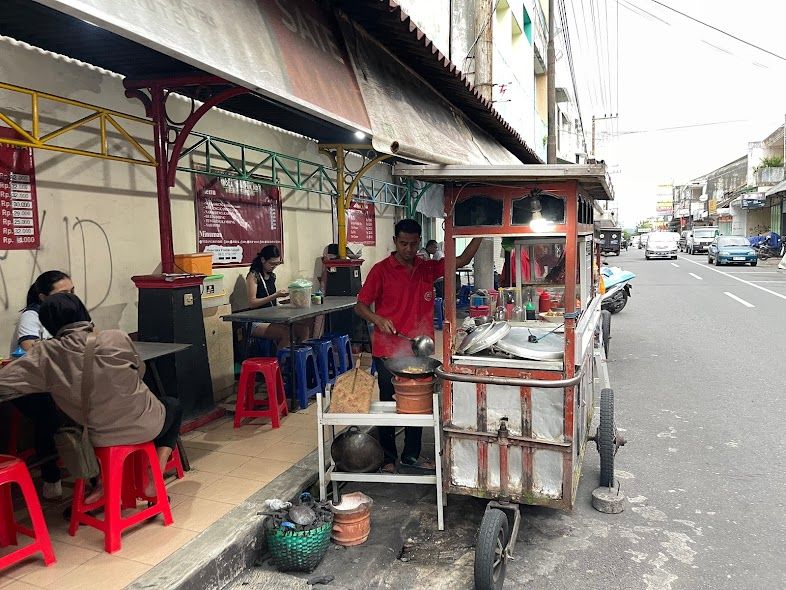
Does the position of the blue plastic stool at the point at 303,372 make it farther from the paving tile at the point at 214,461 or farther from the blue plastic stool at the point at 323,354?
the paving tile at the point at 214,461

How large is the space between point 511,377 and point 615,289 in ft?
32.8

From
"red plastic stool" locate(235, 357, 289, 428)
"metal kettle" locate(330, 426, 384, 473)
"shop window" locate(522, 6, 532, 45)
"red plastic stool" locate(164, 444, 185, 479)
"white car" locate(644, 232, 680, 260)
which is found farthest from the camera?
"white car" locate(644, 232, 680, 260)

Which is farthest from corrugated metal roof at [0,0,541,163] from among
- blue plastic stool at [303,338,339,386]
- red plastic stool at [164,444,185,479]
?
red plastic stool at [164,444,185,479]

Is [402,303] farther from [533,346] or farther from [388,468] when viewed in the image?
[388,468]

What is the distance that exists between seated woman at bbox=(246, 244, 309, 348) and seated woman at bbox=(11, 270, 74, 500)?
8.98ft

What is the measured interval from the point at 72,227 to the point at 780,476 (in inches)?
254

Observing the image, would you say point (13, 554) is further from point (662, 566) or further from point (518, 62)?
point (518, 62)

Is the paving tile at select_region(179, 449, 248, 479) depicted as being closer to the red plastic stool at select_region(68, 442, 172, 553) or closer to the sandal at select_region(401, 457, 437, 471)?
the red plastic stool at select_region(68, 442, 172, 553)

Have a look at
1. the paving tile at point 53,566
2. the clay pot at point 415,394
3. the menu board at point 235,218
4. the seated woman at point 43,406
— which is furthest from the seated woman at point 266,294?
the paving tile at point 53,566

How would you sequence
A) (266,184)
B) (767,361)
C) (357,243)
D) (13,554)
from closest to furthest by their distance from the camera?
(13,554) → (266,184) → (767,361) → (357,243)

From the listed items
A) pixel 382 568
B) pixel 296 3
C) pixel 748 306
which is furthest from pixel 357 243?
pixel 748 306

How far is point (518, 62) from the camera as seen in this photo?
60.3ft

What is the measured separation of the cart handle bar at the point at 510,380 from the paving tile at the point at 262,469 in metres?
1.67

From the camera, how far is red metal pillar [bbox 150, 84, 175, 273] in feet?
17.8
